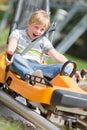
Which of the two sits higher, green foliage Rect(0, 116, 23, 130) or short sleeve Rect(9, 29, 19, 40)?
short sleeve Rect(9, 29, 19, 40)

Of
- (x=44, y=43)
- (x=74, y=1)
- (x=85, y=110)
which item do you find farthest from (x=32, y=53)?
(x=74, y=1)

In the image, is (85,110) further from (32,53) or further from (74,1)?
(74,1)

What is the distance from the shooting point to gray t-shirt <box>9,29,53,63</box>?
616 cm

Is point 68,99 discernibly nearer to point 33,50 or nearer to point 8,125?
point 8,125

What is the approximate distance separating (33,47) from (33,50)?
3 cm

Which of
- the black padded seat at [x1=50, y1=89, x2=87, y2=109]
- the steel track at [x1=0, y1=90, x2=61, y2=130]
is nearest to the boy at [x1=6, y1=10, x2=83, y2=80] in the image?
the steel track at [x1=0, y1=90, x2=61, y2=130]

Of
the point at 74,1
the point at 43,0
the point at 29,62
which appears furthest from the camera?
the point at 74,1

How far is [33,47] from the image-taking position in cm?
620

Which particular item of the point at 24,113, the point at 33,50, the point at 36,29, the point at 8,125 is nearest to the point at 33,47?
the point at 33,50

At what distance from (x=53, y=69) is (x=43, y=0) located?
→ 233cm

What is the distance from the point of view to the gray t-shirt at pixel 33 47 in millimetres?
6165

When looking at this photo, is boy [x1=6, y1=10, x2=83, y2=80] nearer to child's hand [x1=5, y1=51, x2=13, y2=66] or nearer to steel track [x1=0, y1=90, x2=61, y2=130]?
child's hand [x1=5, y1=51, x2=13, y2=66]

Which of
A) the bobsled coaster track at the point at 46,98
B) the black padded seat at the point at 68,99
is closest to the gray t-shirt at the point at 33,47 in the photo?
the bobsled coaster track at the point at 46,98

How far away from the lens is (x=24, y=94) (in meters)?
5.57
